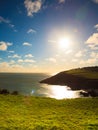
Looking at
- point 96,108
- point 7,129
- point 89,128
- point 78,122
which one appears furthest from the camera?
point 96,108

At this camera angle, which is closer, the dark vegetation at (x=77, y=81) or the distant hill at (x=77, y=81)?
the dark vegetation at (x=77, y=81)

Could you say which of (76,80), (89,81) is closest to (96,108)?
(89,81)

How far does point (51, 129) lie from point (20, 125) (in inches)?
136

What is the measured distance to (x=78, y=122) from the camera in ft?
77.5

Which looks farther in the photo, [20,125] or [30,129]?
[20,125]

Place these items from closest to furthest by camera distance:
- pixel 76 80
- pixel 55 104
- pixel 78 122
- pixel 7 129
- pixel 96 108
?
1. pixel 7 129
2. pixel 78 122
3. pixel 96 108
4. pixel 55 104
5. pixel 76 80

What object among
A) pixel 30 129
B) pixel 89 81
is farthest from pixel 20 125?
pixel 89 81

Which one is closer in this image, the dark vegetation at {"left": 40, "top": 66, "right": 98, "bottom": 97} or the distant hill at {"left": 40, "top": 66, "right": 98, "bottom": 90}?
the dark vegetation at {"left": 40, "top": 66, "right": 98, "bottom": 97}

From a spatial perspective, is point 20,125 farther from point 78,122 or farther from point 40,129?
point 78,122

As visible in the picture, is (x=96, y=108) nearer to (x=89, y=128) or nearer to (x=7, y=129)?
(x=89, y=128)

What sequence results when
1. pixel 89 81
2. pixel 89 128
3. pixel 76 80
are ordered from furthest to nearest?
pixel 76 80 → pixel 89 81 → pixel 89 128

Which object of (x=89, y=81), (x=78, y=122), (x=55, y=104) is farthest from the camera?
(x=89, y=81)

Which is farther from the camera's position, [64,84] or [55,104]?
[64,84]

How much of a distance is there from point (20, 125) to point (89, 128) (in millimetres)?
7347
